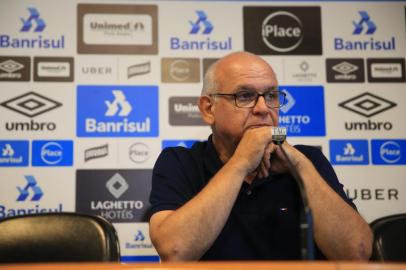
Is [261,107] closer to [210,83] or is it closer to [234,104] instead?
[234,104]

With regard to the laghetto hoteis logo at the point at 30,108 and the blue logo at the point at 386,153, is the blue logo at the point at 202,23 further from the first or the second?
the blue logo at the point at 386,153

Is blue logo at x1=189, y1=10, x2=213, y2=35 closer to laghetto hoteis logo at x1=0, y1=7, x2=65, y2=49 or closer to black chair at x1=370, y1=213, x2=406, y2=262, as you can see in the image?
laghetto hoteis logo at x1=0, y1=7, x2=65, y2=49

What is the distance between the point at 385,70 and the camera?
9.14ft

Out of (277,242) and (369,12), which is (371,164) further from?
(277,242)

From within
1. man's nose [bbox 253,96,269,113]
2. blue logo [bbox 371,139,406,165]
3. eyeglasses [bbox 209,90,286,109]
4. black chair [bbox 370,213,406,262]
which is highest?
eyeglasses [bbox 209,90,286,109]

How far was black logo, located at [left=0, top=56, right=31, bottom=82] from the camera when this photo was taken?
2.59 metres

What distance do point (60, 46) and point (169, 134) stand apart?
82 cm

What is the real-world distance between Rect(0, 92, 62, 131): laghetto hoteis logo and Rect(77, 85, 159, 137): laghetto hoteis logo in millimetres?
163

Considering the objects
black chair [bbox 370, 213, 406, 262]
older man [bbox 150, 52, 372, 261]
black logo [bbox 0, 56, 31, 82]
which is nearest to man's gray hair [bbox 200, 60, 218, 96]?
older man [bbox 150, 52, 372, 261]

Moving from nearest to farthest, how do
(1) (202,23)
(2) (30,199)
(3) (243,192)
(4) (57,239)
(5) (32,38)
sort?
(3) (243,192) → (4) (57,239) → (2) (30,199) → (5) (32,38) → (1) (202,23)

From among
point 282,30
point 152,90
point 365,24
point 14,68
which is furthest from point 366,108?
point 14,68

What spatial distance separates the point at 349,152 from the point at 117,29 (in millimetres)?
1556

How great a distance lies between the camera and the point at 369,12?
9.34 ft

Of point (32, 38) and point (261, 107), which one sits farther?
point (32, 38)
